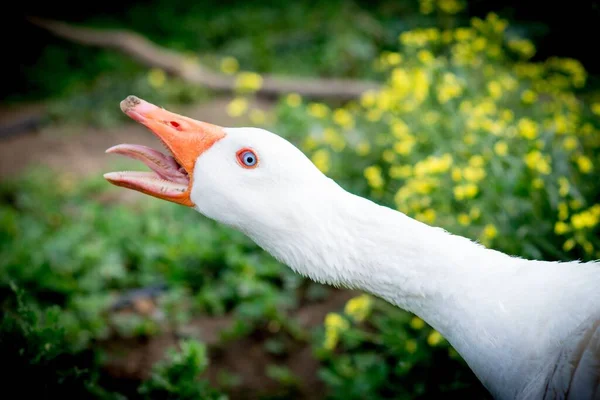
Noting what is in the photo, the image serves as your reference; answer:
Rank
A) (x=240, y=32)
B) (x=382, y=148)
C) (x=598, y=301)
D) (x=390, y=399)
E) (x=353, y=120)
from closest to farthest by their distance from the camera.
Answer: (x=598, y=301) < (x=390, y=399) < (x=382, y=148) < (x=353, y=120) < (x=240, y=32)

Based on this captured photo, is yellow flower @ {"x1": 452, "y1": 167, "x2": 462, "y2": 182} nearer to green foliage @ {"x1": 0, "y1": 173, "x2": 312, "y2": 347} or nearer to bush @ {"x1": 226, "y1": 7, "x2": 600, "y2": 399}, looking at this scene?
bush @ {"x1": 226, "y1": 7, "x2": 600, "y2": 399}

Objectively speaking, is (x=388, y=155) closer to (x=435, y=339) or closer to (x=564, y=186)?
(x=564, y=186)

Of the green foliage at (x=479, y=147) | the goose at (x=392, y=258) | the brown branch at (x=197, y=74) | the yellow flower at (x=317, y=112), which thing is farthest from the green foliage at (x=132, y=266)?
the brown branch at (x=197, y=74)

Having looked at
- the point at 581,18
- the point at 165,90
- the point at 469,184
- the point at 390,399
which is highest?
the point at 581,18

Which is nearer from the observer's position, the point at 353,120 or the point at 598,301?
the point at 598,301

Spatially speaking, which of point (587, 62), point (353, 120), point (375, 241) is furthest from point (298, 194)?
point (587, 62)

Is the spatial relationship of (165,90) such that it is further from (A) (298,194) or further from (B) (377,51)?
(A) (298,194)

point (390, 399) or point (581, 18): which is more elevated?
point (581, 18)

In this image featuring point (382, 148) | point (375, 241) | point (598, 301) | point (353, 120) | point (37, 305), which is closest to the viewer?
point (598, 301)

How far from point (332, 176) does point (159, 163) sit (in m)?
2.20

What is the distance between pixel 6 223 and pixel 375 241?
11.9ft

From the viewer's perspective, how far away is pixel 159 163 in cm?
186

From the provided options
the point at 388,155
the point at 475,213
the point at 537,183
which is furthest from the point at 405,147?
the point at 537,183

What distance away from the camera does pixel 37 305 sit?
128 inches
